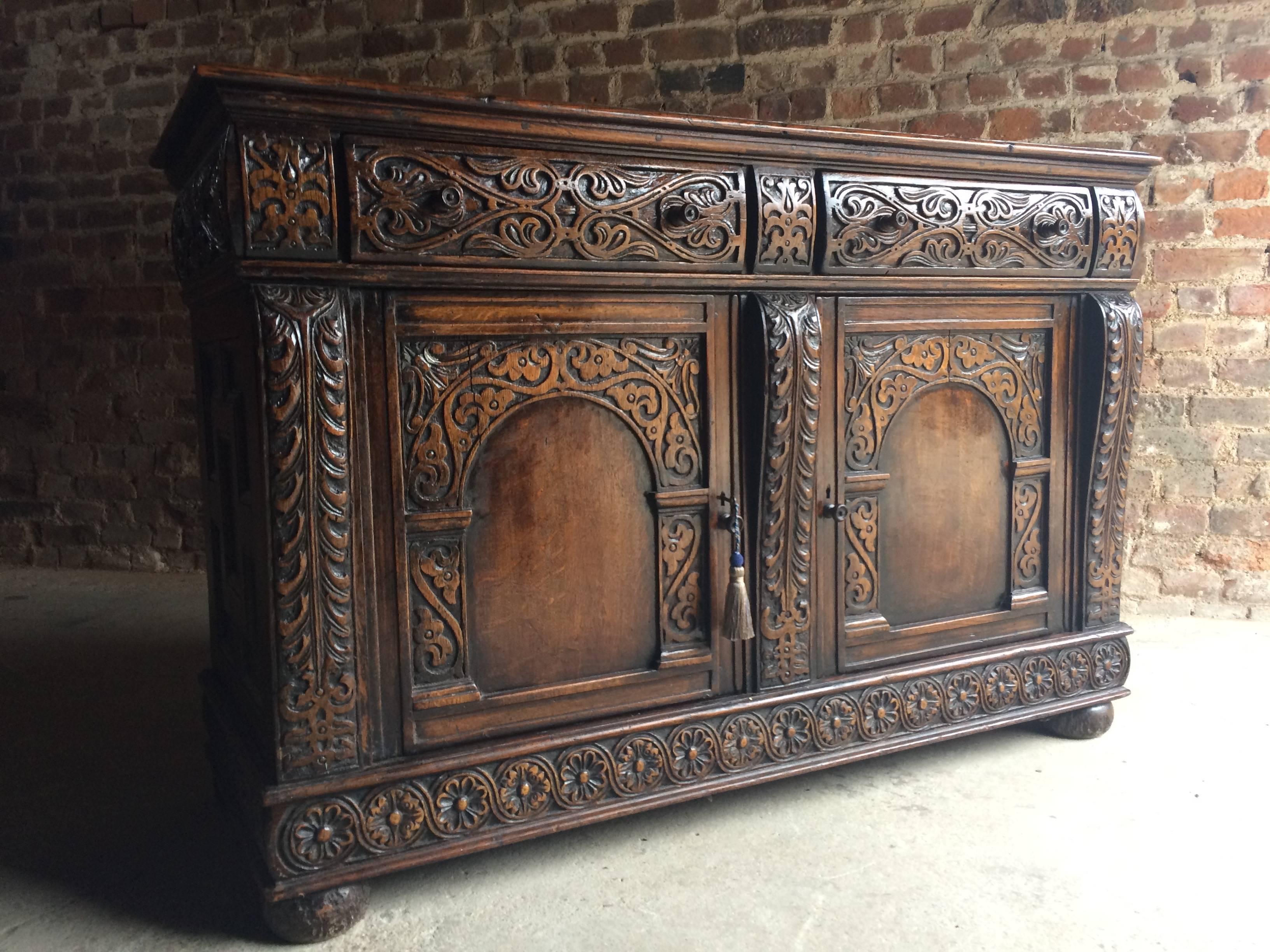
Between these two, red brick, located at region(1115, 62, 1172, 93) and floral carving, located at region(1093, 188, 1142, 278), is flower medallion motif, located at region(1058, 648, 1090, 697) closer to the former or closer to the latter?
floral carving, located at region(1093, 188, 1142, 278)

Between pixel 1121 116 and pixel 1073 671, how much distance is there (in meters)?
1.89

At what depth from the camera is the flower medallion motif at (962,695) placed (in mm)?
2139

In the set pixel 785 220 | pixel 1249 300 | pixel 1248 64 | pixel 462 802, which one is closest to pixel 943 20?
pixel 1248 64

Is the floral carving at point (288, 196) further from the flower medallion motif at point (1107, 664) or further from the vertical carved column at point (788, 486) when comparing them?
the flower medallion motif at point (1107, 664)

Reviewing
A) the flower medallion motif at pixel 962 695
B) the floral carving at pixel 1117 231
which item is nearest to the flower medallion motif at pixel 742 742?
the flower medallion motif at pixel 962 695

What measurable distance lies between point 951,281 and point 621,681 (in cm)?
105

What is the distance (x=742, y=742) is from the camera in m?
1.93

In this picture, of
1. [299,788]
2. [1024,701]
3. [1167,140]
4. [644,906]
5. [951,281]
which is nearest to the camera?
[299,788]

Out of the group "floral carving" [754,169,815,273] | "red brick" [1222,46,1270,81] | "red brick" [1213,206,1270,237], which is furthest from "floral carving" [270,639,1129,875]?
"red brick" [1222,46,1270,81]

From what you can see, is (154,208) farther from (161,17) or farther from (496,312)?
(496,312)

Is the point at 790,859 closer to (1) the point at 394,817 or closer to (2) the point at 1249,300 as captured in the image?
(1) the point at 394,817

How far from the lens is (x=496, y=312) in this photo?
170 cm

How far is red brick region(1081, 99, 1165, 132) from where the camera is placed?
3139 millimetres

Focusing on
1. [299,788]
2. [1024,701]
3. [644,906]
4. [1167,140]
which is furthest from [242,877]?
[1167,140]
